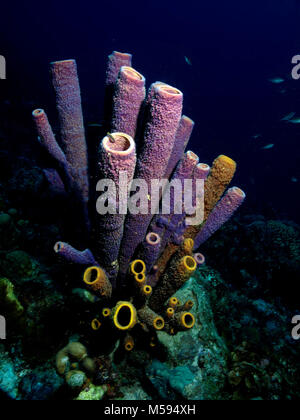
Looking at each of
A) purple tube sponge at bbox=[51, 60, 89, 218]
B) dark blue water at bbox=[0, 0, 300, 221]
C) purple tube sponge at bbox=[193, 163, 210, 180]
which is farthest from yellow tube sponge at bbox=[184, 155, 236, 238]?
dark blue water at bbox=[0, 0, 300, 221]

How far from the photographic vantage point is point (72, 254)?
1.73 m

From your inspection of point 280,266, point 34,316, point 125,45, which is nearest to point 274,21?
point 125,45

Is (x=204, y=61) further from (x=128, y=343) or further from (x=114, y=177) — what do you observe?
(x=128, y=343)

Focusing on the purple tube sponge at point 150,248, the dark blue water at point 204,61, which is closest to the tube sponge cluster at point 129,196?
the purple tube sponge at point 150,248

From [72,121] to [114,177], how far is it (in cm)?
131

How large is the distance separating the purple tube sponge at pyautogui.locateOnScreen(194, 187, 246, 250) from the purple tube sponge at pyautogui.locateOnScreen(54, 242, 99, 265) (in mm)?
1100

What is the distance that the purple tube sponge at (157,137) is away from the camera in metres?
1.44

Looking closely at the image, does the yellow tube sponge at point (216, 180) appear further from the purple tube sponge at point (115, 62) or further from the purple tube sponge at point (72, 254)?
the purple tube sponge at point (115, 62)

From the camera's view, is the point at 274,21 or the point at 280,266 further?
the point at 274,21

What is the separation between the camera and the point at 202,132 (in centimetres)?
→ 3195

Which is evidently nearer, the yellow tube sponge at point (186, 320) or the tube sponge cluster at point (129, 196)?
the tube sponge cluster at point (129, 196)
